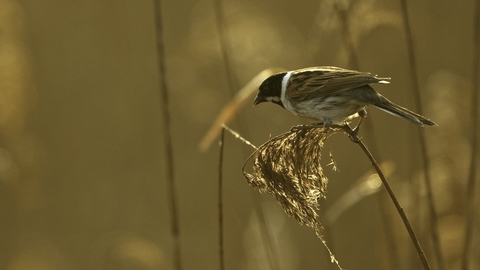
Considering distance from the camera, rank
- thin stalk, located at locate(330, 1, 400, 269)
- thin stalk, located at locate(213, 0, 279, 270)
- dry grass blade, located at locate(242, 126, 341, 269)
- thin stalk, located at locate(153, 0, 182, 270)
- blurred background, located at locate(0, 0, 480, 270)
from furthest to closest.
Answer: blurred background, located at locate(0, 0, 480, 270), thin stalk, located at locate(213, 0, 279, 270), thin stalk, located at locate(330, 1, 400, 269), thin stalk, located at locate(153, 0, 182, 270), dry grass blade, located at locate(242, 126, 341, 269)

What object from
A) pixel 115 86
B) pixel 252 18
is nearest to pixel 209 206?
pixel 115 86

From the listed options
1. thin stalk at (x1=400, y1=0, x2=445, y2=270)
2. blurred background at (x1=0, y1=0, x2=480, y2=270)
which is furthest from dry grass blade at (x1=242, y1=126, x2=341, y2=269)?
blurred background at (x1=0, y1=0, x2=480, y2=270)

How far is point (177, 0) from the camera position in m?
6.76

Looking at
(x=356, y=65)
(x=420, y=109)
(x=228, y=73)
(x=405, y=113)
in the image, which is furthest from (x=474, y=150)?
(x=228, y=73)

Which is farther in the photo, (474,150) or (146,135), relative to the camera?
(146,135)

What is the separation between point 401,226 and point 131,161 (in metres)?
3.67

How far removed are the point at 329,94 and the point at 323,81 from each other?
59 millimetres

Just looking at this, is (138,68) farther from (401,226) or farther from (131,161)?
(401,226)

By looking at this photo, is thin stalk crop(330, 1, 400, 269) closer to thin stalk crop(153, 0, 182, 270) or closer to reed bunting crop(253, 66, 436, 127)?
reed bunting crop(253, 66, 436, 127)

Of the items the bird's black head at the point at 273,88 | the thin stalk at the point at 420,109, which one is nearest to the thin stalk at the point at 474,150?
the thin stalk at the point at 420,109

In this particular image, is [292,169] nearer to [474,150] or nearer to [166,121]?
[166,121]

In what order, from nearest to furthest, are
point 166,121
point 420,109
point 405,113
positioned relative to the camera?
point 405,113, point 166,121, point 420,109

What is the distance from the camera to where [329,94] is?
2.19 metres

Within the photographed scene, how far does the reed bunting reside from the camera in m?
2.11
